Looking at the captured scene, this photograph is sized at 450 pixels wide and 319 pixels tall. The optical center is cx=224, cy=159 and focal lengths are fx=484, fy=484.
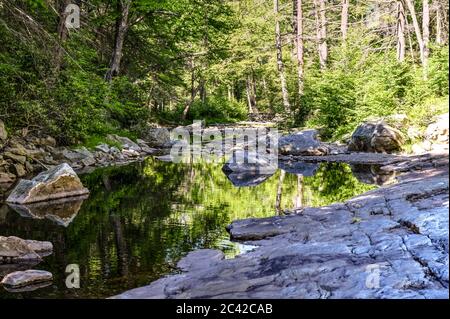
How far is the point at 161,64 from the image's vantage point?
28484 millimetres

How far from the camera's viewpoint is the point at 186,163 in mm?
19766

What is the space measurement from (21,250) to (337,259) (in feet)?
14.8

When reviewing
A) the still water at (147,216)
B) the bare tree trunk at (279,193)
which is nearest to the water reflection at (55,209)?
the still water at (147,216)

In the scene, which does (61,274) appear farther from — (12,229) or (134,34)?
(134,34)

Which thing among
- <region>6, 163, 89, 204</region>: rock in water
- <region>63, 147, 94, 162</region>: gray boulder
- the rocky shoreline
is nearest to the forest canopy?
<region>63, 147, 94, 162</region>: gray boulder

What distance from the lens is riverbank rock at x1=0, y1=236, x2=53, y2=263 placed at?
22.4 feet

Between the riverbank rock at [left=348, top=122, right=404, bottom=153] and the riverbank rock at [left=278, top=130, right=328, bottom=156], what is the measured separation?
144 centimetres

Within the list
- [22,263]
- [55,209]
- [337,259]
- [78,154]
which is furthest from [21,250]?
[78,154]

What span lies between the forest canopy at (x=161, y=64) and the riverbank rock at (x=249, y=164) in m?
5.11

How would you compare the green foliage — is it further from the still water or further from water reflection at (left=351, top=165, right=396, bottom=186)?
the still water

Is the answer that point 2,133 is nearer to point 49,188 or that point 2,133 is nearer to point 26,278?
point 49,188

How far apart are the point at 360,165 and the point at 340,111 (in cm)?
762

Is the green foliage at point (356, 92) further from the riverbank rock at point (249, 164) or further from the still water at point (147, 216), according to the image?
the still water at point (147, 216)
